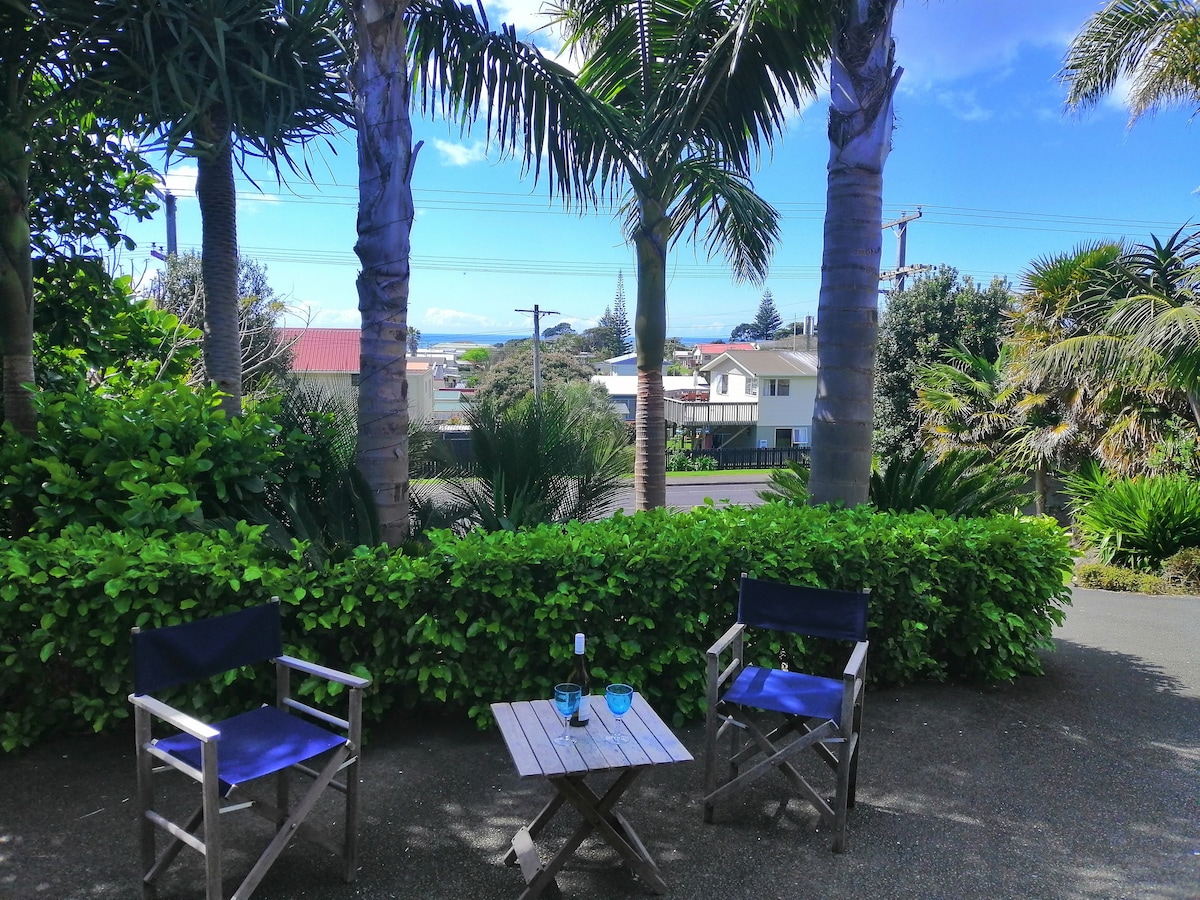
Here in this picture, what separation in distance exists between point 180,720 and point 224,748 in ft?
1.07

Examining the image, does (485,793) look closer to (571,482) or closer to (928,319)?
(571,482)

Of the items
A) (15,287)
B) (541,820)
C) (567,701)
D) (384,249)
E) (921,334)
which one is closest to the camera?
(567,701)

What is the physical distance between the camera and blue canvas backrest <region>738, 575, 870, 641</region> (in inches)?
143

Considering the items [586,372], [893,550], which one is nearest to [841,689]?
[893,550]

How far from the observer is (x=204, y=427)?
481cm

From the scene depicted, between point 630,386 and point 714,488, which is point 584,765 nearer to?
point 714,488

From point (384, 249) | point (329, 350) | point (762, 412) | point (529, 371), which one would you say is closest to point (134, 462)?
point (384, 249)

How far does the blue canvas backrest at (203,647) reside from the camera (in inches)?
112

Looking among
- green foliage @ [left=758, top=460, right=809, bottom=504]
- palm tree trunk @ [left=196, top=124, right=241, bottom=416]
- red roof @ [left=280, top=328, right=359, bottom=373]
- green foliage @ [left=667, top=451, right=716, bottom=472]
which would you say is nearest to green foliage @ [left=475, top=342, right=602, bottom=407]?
green foliage @ [left=667, top=451, right=716, bottom=472]

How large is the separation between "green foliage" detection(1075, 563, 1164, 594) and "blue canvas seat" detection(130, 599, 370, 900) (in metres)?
9.28

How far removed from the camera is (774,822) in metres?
3.48

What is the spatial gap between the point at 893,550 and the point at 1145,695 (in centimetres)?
206

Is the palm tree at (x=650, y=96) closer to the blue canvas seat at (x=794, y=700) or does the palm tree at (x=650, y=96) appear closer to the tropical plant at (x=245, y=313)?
the blue canvas seat at (x=794, y=700)

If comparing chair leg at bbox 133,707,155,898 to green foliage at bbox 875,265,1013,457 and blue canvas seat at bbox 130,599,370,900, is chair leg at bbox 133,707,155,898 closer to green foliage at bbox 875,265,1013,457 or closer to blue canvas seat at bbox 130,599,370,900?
blue canvas seat at bbox 130,599,370,900
